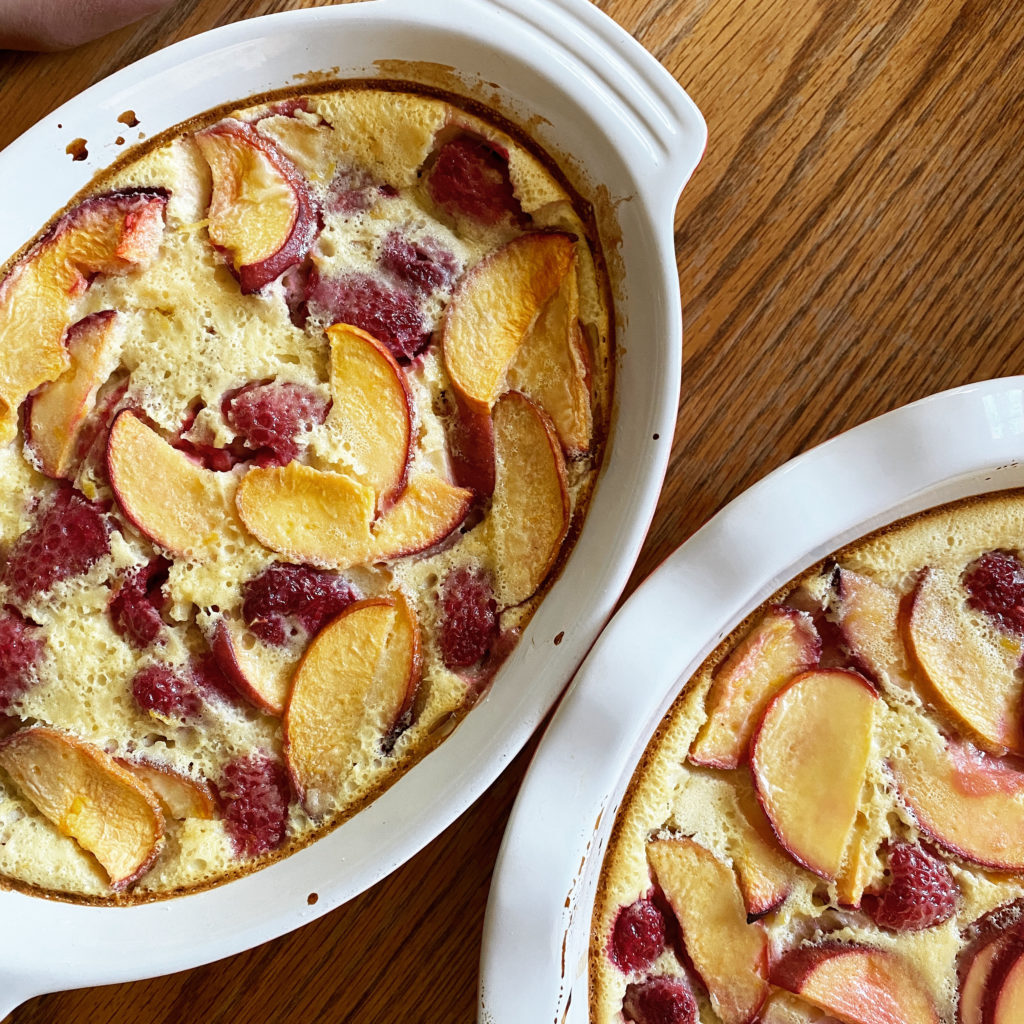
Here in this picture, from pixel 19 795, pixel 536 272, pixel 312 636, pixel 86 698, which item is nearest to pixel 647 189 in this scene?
pixel 536 272

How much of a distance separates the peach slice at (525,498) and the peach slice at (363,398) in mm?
126

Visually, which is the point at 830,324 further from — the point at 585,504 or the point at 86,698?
the point at 86,698

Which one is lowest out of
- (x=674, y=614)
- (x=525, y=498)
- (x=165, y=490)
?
(x=674, y=614)

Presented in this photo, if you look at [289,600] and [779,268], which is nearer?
[289,600]

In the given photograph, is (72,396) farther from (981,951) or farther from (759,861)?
(981,951)

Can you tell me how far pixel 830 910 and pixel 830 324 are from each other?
0.73 m

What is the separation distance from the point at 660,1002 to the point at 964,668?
0.55 m

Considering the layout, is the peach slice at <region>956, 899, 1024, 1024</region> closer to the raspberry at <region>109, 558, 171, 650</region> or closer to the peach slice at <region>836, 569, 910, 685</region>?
the peach slice at <region>836, 569, 910, 685</region>

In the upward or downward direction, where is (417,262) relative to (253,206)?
downward

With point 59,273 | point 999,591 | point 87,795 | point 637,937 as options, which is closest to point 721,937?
point 637,937

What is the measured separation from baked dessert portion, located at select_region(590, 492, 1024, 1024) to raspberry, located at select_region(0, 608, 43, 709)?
2.38ft

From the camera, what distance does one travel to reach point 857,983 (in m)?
1.08

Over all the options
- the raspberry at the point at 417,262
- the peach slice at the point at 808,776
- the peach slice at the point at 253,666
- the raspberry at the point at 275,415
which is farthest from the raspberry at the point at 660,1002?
the raspberry at the point at 417,262

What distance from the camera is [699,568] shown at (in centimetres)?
97
